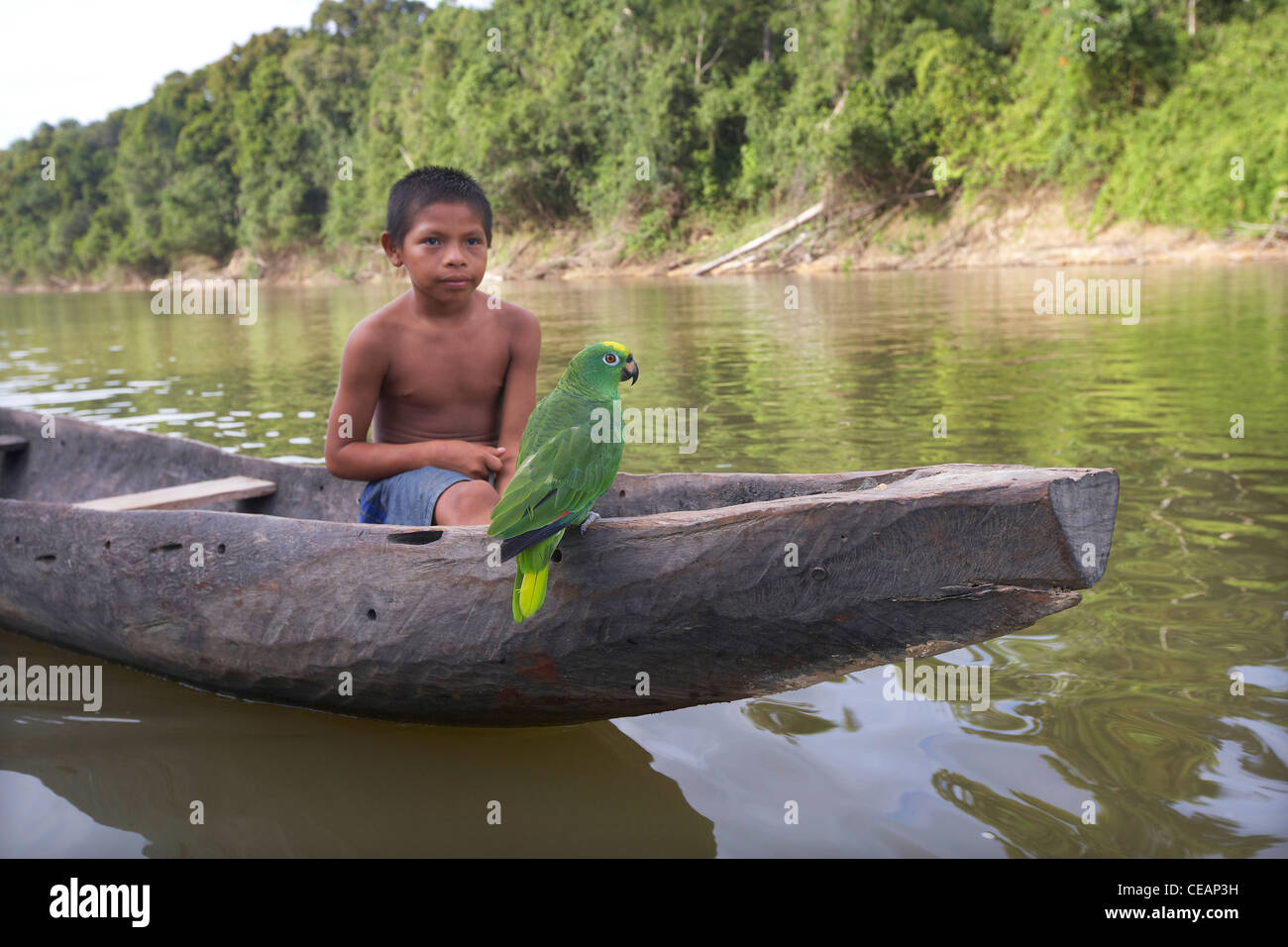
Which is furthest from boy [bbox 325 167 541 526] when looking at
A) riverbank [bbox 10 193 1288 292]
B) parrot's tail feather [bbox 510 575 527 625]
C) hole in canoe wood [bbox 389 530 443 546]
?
riverbank [bbox 10 193 1288 292]

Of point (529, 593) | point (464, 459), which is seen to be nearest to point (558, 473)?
point (529, 593)

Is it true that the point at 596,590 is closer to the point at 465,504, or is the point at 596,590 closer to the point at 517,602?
the point at 517,602

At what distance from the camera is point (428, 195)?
2.88 meters

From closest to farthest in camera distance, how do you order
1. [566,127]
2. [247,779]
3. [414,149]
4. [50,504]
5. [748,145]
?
1. [247,779]
2. [50,504]
3. [748,145]
4. [566,127]
5. [414,149]

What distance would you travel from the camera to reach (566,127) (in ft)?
112

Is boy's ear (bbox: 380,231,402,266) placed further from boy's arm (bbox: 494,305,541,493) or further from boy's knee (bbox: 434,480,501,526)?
boy's knee (bbox: 434,480,501,526)

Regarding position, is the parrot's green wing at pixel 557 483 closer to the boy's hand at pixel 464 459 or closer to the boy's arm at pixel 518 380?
the boy's hand at pixel 464 459

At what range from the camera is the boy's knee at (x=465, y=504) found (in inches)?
110

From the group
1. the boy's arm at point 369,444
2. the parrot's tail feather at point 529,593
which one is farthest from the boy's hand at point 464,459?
the parrot's tail feather at point 529,593

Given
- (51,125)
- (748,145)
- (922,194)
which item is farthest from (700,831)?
(51,125)

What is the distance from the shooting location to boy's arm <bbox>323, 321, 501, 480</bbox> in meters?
2.91

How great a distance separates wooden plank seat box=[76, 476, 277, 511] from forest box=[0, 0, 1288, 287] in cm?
384
